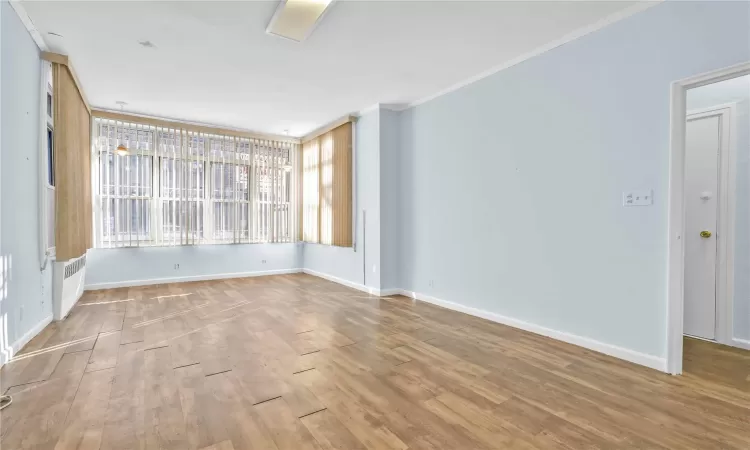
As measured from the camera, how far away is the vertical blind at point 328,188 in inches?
250

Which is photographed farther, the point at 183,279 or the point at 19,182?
the point at 183,279

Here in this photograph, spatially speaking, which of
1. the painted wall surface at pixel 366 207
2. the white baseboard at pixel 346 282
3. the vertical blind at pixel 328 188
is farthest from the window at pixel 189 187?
the painted wall surface at pixel 366 207

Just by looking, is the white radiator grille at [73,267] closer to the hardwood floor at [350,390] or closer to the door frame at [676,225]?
the hardwood floor at [350,390]

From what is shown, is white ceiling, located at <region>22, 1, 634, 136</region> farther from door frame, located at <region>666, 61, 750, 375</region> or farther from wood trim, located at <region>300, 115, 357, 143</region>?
door frame, located at <region>666, 61, 750, 375</region>

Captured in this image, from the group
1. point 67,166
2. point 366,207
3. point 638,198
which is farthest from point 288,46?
point 638,198

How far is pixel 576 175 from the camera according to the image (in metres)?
3.52

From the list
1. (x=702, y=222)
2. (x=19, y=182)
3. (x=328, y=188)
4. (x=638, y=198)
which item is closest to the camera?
(x=638, y=198)

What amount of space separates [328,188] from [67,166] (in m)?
3.89

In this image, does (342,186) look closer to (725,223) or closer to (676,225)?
(676,225)

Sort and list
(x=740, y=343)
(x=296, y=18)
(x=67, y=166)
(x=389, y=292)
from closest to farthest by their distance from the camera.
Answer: (x=296, y=18)
(x=740, y=343)
(x=67, y=166)
(x=389, y=292)

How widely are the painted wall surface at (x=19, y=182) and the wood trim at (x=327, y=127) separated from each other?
3.97m

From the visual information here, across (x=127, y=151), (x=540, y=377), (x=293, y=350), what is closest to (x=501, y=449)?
(x=540, y=377)

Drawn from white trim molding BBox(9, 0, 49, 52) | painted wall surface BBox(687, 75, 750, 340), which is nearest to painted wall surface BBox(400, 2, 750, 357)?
painted wall surface BBox(687, 75, 750, 340)

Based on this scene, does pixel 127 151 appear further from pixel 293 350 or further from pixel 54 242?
pixel 293 350
